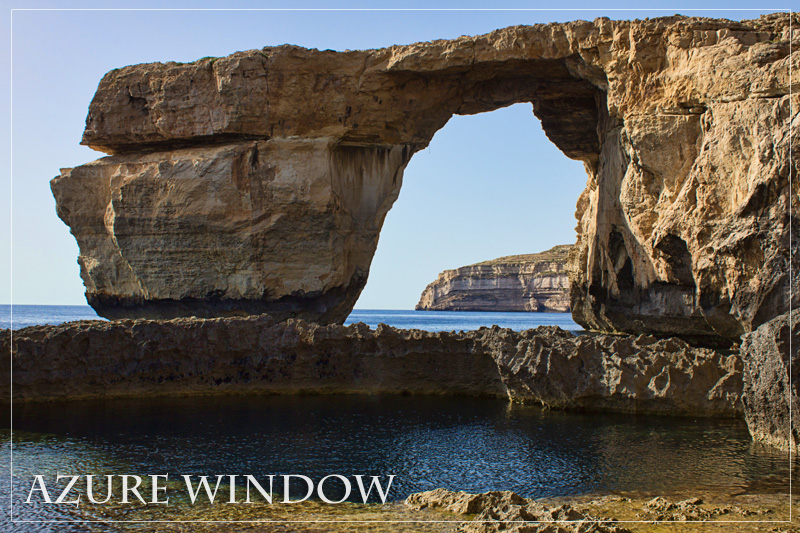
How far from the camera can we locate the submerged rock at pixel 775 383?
10.2 m

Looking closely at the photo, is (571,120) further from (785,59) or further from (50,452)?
(50,452)

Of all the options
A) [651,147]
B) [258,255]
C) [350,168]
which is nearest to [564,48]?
[651,147]

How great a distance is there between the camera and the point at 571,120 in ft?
93.8

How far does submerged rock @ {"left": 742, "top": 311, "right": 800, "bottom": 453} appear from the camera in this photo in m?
10.2

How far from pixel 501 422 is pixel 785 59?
34.8ft

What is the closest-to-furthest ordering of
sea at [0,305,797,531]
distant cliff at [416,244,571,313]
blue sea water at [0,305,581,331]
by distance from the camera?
sea at [0,305,797,531]
blue sea water at [0,305,581,331]
distant cliff at [416,244,571,313]

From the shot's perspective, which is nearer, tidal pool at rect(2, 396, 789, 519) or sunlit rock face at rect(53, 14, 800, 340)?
tidal pool at rect(2, 396, 789, 519)

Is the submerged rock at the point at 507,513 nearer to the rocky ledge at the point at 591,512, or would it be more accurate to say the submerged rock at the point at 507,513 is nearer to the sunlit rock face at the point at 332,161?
the rocky ledge at the point at 591,512

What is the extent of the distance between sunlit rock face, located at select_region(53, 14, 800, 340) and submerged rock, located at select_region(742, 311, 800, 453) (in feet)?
27.2

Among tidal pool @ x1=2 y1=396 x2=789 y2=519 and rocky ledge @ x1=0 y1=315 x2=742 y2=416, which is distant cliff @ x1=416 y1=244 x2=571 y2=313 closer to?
rocky ledge @ x1=0 y1=315 x2=742 y2=416

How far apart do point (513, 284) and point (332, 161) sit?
58.1 m

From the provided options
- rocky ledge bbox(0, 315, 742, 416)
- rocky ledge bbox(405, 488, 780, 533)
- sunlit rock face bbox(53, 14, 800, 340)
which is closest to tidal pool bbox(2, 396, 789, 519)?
rocky ledge bbox(405, 488, 780, 533)

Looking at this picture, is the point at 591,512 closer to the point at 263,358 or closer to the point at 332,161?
the point at 263,358

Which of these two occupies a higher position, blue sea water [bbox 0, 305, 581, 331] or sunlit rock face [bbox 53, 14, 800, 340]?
sunlit rock face [bbox 53, 14, 800, 340]
